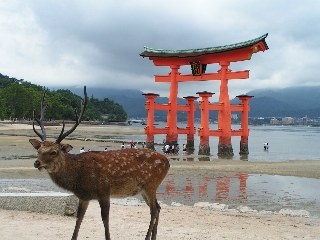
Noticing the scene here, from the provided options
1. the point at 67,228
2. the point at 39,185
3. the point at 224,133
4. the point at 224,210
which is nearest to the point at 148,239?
the point at 67,228

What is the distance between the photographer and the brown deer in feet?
17.1

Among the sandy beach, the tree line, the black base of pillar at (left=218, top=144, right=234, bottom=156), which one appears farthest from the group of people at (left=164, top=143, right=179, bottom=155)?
the tree line

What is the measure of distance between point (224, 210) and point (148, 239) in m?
4.59

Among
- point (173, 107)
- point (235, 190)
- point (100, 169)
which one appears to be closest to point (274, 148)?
point (173, 107)

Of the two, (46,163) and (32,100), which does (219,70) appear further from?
(32,100)

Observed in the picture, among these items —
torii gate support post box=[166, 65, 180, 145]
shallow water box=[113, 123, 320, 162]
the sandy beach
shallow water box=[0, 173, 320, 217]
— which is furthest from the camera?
shallow water box=[113, 123, 320, 162]

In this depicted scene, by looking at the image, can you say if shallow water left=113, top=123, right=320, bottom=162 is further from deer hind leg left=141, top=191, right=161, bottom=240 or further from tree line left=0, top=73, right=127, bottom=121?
deer hind leg left=141, top=191, right=161, bottom=240

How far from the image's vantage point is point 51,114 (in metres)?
76.6

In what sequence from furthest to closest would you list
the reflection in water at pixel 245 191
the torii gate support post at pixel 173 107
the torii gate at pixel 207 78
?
the torii gate support post at pixel 173 107 → the torii gate at pixel 207 78 → the reflection in water at pixel 245 191

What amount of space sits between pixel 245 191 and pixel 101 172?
9.32 metres

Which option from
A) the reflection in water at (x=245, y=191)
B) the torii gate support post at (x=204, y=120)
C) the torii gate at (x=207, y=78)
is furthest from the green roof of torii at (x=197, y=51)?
the reflection in water at (x=245, y=191)

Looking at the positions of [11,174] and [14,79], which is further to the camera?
[14,79]

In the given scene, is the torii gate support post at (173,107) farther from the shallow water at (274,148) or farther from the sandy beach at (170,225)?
the sandy beach at (170,225)

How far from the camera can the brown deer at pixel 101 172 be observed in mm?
5215
